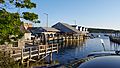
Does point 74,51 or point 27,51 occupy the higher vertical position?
point 27,51

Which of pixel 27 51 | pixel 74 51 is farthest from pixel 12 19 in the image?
pixel 74 51

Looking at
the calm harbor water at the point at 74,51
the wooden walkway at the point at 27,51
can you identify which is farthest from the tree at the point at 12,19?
the calm harbor water at the point at 74,51

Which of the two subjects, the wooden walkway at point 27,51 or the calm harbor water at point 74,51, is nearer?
the wooden walkway at point 27,51

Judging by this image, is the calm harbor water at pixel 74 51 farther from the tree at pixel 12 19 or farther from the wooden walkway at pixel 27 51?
the tree at pixel 12 19

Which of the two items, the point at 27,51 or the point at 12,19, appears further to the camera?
the point at 27,51

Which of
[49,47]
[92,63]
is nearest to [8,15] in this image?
[92,63]

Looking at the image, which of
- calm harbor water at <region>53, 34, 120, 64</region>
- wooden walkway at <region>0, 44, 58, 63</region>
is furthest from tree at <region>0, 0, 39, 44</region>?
calm harbor water at <region>53, 34, 120, 64</region>

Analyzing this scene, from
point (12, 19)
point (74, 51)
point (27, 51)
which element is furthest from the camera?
point (74, 51)

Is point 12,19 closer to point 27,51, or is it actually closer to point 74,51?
point 27,51

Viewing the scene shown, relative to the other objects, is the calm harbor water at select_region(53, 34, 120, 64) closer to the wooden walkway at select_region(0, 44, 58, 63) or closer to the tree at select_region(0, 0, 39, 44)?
the wooden walkway at select_region(0, 44, 58, 63)

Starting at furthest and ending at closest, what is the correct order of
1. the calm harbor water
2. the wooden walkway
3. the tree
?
the calm harbor water
the wooden walkway
the tree

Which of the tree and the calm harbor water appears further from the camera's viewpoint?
the calm harbor water

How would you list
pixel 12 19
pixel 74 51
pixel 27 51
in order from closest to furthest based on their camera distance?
pixel 12 19 → pixel 27 51 → pixel 74 51

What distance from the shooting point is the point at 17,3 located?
35.4 feet
